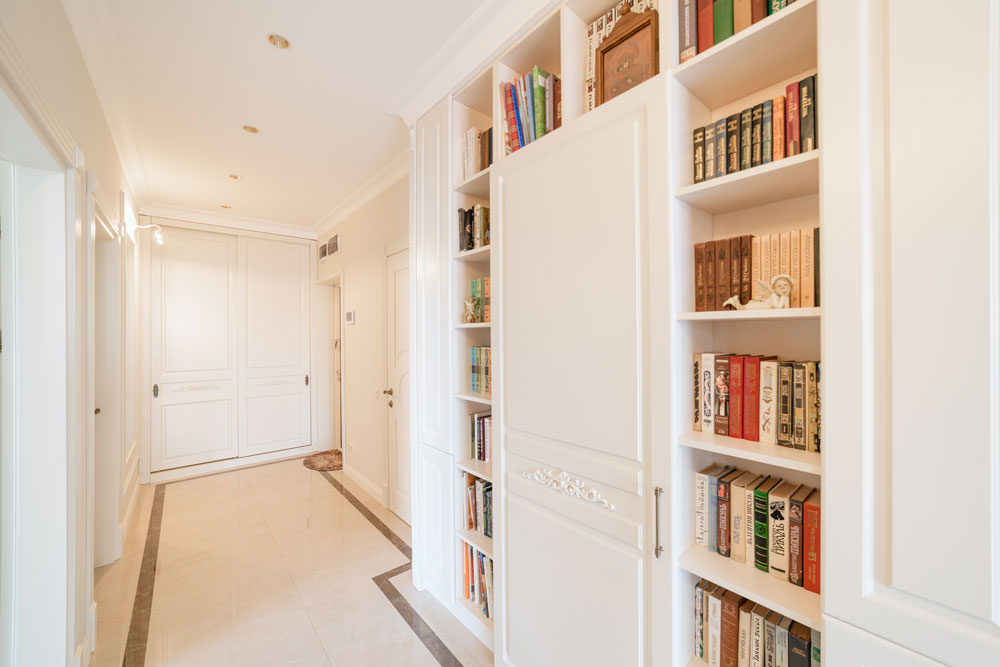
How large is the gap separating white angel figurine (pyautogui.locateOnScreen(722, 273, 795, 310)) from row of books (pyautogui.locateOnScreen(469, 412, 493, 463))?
1244mm

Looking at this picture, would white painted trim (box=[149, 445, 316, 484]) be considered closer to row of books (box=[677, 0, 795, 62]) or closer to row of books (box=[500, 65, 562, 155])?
row of books (box=[500, 65, 562, 155])

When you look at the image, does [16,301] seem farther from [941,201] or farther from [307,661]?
[941,201]

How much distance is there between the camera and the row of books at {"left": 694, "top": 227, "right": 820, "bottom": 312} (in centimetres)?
101

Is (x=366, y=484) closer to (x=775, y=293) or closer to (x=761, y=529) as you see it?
(x=761, y=529)

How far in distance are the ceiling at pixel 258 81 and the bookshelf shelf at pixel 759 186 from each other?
1.27m

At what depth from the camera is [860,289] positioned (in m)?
0.83

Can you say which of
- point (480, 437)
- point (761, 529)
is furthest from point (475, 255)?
point (761, 529)

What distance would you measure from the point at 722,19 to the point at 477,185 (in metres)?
1.14

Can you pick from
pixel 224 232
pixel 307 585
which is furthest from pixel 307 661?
pixel 224 232

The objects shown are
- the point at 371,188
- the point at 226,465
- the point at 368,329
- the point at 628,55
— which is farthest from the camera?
the point at 226,465

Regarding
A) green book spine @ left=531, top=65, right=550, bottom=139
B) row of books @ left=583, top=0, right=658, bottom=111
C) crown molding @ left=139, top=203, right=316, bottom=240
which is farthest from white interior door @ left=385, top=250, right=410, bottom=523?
crown molding @ left=139, top=203, right=316, bottom=240

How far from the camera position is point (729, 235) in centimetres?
130

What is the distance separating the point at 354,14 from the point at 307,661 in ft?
9.28

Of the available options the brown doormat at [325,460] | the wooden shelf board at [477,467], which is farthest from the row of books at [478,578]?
the brown doormat at [325,460]
